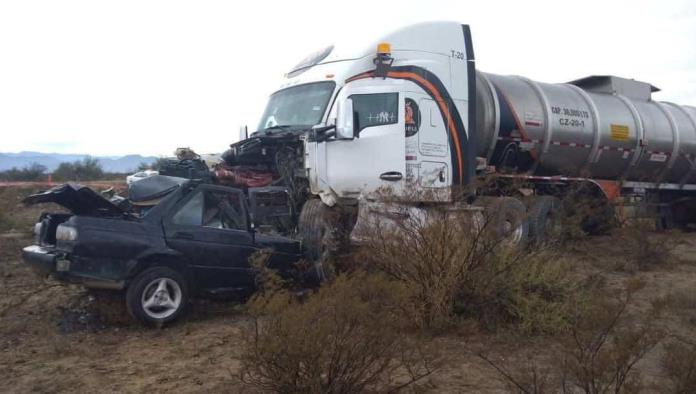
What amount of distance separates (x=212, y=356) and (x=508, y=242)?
9.95 feet

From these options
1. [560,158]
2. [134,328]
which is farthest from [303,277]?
[560,158]

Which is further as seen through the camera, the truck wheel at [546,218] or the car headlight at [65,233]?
the truck wheel at [546,218]

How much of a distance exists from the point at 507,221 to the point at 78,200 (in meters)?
4.49

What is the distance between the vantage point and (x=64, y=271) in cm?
555

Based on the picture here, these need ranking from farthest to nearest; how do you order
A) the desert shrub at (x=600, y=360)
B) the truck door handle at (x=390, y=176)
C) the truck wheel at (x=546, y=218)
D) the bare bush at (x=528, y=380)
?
1. the truck door handle at (x=390, y=176)
2. the truck wheel at (x=546, y=218)
3. the bare bush at (x=528, y=380)
4. the desert shrub at (x=600, y=360)

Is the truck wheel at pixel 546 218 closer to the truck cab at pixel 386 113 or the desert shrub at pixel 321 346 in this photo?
the truck cab at pixel 386 113

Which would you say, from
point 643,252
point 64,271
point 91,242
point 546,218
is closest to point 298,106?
point 91,242

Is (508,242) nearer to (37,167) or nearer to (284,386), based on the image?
(284,386)

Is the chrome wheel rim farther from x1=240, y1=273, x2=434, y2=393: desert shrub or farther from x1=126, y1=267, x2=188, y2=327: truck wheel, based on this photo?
x1=240, y1=273, x2=434, y2=393: desert shrub

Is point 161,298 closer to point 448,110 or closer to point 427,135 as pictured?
point 427,135

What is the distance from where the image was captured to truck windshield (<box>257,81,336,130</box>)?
28.9 ft

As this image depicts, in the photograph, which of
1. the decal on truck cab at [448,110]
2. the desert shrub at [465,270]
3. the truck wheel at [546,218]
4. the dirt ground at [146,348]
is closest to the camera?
the dirt ground at [146,348]

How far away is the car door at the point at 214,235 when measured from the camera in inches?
246

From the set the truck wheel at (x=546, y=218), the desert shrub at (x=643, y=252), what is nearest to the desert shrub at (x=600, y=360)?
the truck wheel at (x=546, y=218)
